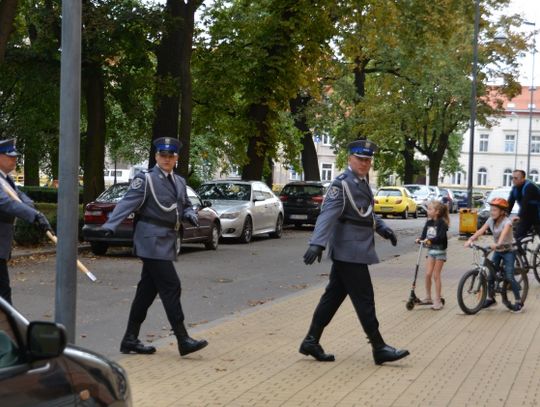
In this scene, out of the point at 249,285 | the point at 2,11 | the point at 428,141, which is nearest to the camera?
the point at 249,285

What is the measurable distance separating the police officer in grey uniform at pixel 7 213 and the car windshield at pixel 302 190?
24.9 meters

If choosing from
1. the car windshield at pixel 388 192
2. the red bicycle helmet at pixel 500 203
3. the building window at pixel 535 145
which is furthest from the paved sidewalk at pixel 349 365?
the building window at pixel 535 145

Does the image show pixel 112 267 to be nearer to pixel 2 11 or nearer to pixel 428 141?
pixel 2 11

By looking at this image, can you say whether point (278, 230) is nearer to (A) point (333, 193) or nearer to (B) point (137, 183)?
(B) point (137, 183)

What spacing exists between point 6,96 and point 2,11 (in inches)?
592

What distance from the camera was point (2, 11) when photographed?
19.6 meters

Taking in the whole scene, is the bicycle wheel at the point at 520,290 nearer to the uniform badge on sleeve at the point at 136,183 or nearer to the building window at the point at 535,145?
the uniform badge on sleeve at the point at 136,183

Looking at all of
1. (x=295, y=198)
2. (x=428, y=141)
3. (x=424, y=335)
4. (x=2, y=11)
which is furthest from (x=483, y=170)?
(x=424, y=335)

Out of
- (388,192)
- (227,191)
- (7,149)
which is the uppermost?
(7,149)

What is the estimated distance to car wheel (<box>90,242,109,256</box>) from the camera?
67.6ft

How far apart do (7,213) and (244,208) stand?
17676 mm

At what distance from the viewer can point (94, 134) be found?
25.7 metres

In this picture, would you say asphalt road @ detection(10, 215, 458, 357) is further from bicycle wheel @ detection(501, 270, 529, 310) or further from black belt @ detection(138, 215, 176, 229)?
bicycle wheel @ detection(501, 270, 529, 310)

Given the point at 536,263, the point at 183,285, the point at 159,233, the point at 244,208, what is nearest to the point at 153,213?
the point at 159,233
